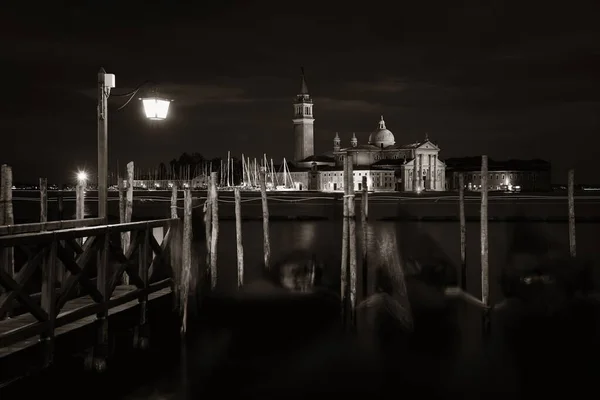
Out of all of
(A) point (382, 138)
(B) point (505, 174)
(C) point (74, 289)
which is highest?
(A) point (382, 138)

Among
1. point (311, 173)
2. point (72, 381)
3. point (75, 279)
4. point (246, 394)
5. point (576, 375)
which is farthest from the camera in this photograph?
point (311, 173)

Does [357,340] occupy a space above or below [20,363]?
below

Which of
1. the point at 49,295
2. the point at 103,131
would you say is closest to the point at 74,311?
the point at 49,295

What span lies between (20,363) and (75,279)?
1.21m

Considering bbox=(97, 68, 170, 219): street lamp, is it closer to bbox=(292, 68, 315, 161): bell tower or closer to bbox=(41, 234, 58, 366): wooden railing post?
bbox=(41, 234, 58, 366): wooden railing post

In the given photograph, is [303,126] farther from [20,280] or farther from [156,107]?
[20,280]

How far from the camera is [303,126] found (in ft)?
417

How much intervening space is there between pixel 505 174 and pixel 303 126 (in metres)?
37.9

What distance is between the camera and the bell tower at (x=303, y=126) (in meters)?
126

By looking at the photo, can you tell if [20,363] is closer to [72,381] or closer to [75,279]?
[75,279]

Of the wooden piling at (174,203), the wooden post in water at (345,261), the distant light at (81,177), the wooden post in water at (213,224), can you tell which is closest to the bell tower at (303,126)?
the distant light at (81,177)

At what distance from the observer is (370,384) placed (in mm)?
10289

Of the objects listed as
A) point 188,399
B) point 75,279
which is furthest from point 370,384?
point 75,279

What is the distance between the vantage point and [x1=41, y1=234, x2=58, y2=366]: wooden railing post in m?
7.67
